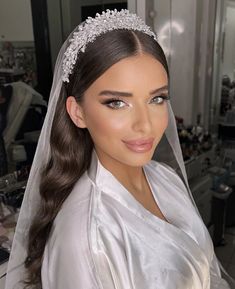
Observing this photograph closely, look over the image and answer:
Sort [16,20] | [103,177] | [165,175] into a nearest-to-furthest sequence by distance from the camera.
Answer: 1. [103,177]
2. [165,175]
3. [16,20]

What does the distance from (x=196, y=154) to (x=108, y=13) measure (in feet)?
4.85

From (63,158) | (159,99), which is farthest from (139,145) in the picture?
(63,158)

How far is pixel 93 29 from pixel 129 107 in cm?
19

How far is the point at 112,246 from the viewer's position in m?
0.70

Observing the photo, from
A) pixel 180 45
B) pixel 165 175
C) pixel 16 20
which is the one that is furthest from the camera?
pixel 180 45

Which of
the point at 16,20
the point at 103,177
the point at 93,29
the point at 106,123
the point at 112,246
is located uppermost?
the point at 16,20

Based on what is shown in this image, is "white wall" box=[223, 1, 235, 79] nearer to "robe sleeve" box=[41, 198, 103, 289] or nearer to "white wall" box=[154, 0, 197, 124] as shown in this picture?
"white wall" box=[154, 0, 197, 124]

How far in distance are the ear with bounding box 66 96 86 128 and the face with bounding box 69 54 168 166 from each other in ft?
0.05

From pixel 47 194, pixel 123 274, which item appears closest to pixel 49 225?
pixel 47 194

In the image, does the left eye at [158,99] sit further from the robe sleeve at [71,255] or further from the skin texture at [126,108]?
the robe sleeve at [71,255]

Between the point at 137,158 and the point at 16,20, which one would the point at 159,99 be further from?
the point at 16,20

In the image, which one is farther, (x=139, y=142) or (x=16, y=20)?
(x=16, y=20)

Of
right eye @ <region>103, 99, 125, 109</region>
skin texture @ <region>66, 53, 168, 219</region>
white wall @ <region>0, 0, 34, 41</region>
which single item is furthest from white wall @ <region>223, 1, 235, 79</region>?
right eye @ <region>103, 99, 125, 109</region>

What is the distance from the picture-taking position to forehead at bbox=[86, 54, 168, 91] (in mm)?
666
